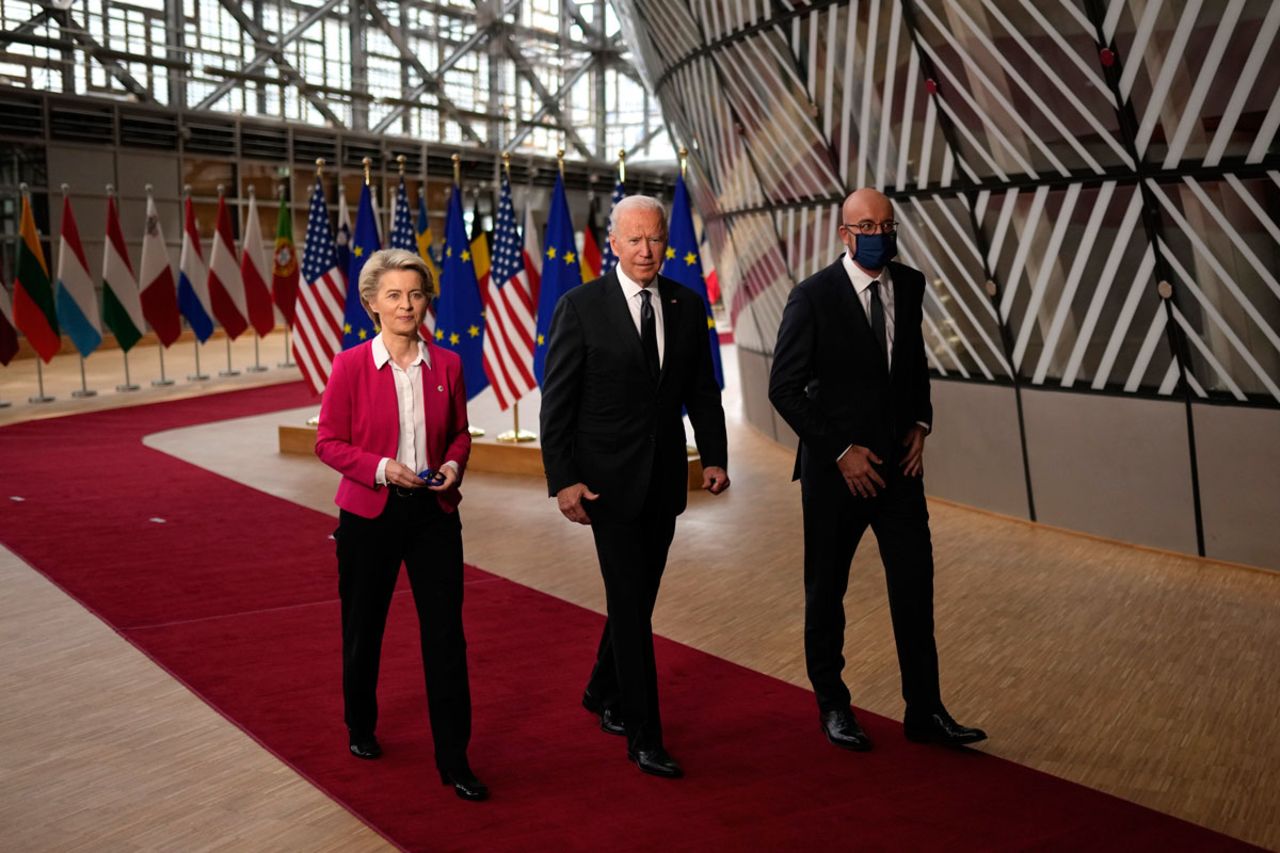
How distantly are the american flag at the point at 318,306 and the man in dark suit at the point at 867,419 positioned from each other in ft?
28.5

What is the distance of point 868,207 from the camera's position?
4.10m

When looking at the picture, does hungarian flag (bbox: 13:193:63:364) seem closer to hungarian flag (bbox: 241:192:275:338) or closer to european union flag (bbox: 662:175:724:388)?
Answer: hungarian flag (bbox: 241:192:275:338)

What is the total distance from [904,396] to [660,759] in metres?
→ 1.44

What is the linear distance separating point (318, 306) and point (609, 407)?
8810 mm

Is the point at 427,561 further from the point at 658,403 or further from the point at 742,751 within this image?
the point at 742,751

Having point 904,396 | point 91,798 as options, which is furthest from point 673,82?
point 91,798

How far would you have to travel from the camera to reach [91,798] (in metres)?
4.04

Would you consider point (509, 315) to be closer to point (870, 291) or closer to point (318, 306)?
point (318, 306)

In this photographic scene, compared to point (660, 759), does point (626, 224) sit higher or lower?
higher

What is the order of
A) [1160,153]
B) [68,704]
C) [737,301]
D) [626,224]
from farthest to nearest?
[737,301] → [1160,153] → [68,704] → [626,224]

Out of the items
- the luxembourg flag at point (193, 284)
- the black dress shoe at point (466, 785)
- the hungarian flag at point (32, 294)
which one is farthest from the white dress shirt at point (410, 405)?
the luxembourg flag at point (193, 284)

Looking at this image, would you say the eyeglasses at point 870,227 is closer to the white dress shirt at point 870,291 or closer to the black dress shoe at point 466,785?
the white dress shirt at point 870,291

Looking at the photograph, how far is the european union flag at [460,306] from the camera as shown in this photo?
36.4 ft

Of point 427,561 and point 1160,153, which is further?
point 1160,153
